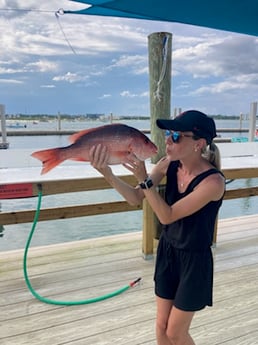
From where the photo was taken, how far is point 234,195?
10.9 ft

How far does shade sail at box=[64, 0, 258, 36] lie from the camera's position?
1.74 meters

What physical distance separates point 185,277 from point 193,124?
54cm

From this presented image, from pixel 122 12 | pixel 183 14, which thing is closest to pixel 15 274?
pixel 122 12

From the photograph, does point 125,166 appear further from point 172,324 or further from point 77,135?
point 172,324

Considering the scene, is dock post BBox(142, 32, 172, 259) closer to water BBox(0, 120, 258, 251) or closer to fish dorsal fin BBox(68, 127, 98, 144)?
water BBox(0, 120, 258, 251)

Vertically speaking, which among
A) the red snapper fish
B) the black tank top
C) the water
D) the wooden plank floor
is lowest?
the water

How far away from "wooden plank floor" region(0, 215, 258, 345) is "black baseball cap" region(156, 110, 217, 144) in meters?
1.23

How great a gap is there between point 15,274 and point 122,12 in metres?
2.03

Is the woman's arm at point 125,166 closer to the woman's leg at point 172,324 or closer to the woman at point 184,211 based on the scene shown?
the woman at point 184,211

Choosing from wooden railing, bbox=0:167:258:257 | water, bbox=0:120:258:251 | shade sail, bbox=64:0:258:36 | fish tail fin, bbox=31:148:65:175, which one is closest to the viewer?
fish tail fin, bbox=31:148:65:175

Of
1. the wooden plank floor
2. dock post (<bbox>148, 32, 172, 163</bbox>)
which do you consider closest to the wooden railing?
the wooden plank floor

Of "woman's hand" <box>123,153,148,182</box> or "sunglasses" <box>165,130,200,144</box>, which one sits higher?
"sunglasses" <box>165,130,200,144</box>

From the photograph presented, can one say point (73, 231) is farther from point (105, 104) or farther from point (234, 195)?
point (105, 104)

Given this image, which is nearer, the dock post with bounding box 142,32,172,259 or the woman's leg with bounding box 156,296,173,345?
the woman's leg with bounding box 156,296,173,345
